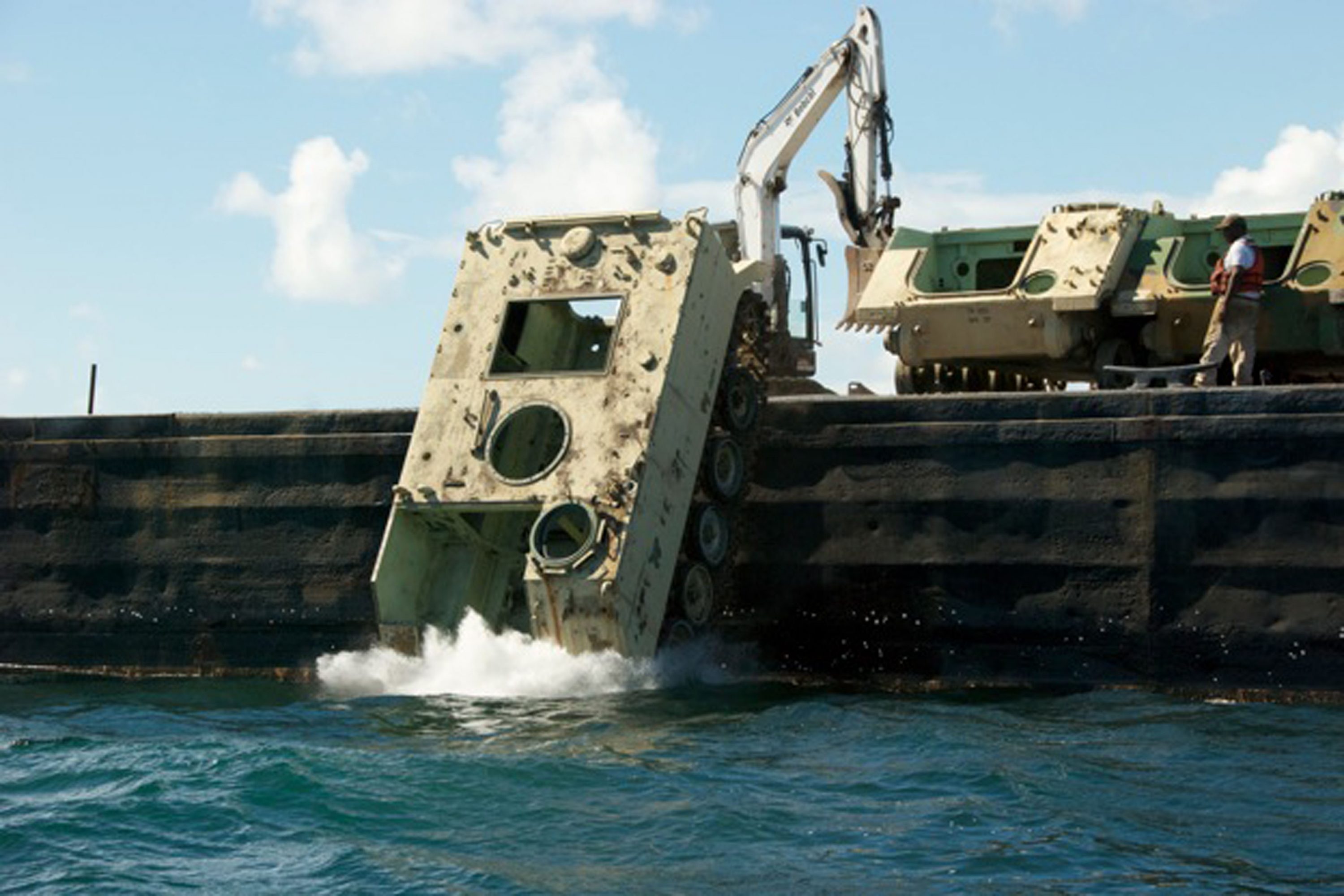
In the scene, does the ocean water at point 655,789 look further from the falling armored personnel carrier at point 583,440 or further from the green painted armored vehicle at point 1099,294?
the green painted armored vehicle at point 1099,294

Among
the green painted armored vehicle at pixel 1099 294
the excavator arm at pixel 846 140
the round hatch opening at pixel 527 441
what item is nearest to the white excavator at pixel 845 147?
the excavator arm at pixel 846 140

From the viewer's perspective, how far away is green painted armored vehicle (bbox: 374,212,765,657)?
12219 millimetres

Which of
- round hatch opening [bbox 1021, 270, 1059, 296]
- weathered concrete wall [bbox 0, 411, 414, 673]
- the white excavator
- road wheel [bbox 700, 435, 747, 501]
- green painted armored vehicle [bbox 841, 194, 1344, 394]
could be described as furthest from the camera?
the white excavator

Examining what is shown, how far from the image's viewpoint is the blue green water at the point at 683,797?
8.05 metres

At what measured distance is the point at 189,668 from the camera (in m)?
15.0

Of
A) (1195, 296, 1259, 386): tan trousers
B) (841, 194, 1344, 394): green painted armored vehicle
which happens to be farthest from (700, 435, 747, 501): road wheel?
(1195, 296, 1259, 386): tan trousers

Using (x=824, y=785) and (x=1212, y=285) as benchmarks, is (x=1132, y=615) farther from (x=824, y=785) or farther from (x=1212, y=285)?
(x=824, y=785)

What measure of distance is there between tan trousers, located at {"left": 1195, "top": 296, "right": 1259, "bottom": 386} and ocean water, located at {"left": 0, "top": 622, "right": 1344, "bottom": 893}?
2.42 meters

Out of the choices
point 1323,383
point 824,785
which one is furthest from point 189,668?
point 1323,383

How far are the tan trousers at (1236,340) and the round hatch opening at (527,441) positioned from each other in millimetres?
4257

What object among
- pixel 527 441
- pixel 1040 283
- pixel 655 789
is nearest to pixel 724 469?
pixel 527 441

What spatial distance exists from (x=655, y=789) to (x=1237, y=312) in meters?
6.28

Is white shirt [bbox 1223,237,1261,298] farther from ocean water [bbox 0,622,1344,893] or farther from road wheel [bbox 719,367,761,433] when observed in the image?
road wheel [bbox 719,367,761,433]

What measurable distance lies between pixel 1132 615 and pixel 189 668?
21.8 feet
